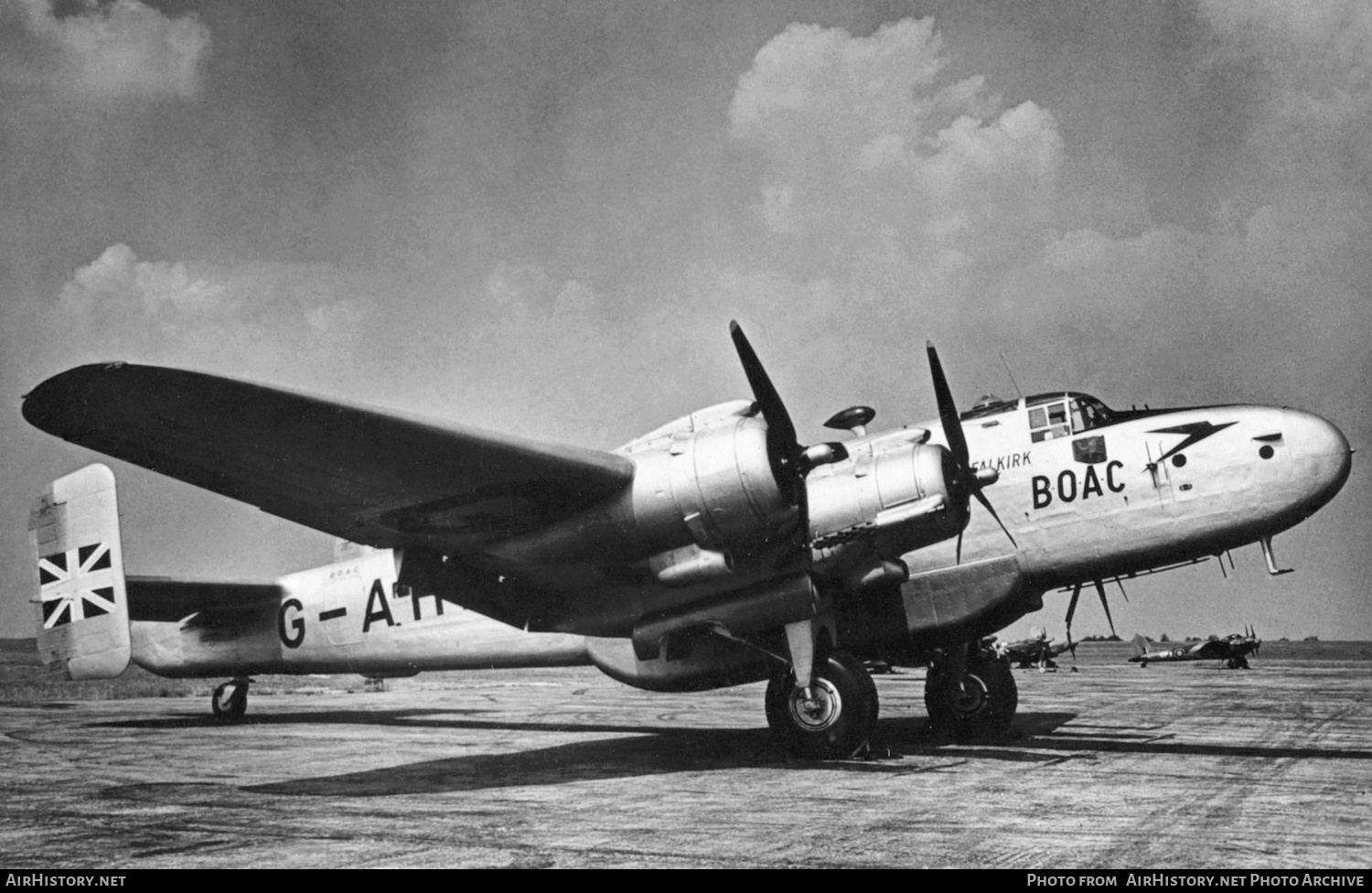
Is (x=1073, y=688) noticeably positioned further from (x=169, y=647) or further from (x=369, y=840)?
(x=369, y=840)

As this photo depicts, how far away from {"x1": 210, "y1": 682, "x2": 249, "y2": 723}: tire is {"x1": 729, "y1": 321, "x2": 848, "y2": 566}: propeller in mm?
11891

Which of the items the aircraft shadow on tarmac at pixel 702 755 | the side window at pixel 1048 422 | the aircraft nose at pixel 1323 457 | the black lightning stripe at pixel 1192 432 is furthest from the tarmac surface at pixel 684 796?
the side window at pixel 1048 422

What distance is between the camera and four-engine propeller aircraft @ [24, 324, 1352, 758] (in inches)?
318

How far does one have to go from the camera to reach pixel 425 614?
14086 mm

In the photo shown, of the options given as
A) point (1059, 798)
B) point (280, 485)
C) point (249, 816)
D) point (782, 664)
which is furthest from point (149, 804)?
point (1059, 798)

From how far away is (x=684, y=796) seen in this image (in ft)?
24.6

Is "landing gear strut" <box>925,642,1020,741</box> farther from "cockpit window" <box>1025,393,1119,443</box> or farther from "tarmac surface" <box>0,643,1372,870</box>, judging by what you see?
"cockpit window" <box>1025,393,1119,443</box>

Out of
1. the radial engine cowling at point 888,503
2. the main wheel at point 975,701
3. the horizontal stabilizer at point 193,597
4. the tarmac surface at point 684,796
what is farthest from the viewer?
the horizontal stabilizer at point 193,597

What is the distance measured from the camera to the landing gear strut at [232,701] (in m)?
16.9

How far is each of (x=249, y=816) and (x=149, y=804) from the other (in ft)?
4.05

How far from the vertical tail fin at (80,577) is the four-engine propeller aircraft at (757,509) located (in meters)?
0.05

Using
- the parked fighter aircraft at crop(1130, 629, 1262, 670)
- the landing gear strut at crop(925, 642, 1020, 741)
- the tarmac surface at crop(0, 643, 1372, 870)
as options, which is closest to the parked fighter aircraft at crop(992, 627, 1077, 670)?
the parked fighter aircraft at crop(1130, 629, 1262, 670)

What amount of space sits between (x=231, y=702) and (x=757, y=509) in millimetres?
12418

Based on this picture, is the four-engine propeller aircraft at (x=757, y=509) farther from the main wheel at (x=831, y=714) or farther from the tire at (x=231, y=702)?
the tire at (x=231, y=702)
